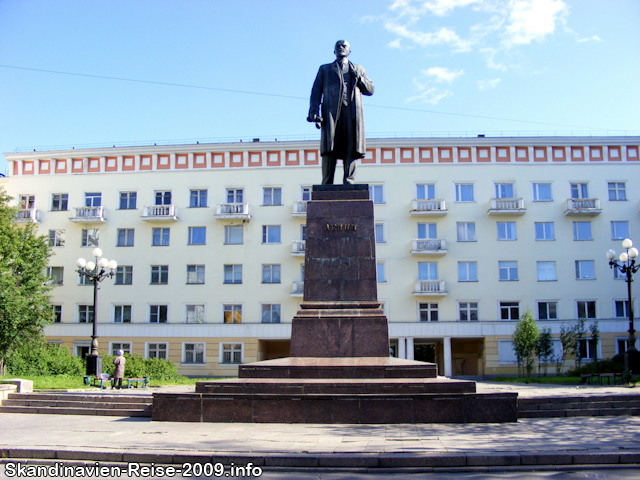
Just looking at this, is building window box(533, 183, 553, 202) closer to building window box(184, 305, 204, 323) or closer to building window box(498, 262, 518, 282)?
building window box(498, 262, 518, 282)

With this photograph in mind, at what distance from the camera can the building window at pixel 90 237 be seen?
4069cm

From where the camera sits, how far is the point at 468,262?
128 ft

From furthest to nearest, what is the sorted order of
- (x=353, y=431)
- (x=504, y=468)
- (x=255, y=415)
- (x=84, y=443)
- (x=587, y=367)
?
1. (x=587, y=367)
2. (x=255, y=415)
3. (x=353, y=431)
4. (x=84, y=443)
5. (x=504, y=468)

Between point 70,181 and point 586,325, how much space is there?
115 ft

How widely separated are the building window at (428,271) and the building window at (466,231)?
2.44 metres

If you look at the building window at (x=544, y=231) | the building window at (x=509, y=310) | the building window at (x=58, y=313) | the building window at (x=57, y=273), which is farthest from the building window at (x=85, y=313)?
the building window at (x=544, y=231)

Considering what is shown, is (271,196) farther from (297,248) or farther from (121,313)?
(121,313)

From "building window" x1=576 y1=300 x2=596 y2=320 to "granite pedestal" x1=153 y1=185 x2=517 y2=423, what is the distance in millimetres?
29403

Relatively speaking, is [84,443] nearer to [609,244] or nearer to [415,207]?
[415,207]

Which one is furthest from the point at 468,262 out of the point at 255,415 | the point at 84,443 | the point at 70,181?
the point at 84,443

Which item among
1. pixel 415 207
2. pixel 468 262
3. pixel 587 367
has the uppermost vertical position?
pixel 415 207

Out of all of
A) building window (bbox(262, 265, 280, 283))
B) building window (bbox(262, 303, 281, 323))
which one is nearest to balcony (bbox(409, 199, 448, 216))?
building window (bbox(262, 265, 280, 283))

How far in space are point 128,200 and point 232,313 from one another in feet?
34.5

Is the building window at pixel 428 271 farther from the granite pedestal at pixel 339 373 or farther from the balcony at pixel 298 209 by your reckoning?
the granite pedestal at pixel 339 373
